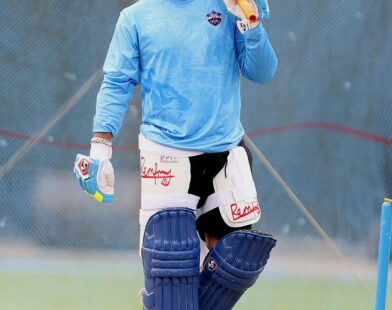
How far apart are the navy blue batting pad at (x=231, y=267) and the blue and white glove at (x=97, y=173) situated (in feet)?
1.42

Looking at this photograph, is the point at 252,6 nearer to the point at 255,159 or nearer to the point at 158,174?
the point at 158,174

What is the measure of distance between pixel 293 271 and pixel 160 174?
1.91 metres

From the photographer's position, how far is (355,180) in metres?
5.41

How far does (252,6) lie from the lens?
11.1 ft

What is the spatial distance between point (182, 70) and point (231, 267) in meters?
0.70

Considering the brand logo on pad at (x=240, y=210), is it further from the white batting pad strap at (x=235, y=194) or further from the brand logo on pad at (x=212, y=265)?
the brand logo on pad at (x=212, y=265)

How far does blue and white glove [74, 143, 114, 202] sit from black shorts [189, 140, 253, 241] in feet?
0.96

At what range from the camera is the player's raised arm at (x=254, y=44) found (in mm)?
3408

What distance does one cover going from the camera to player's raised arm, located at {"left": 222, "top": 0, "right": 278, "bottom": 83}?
3408mm

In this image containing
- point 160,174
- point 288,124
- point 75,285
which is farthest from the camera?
point 288,124

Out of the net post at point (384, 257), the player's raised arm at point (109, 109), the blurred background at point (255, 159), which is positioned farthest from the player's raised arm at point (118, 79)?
the blurred background at point (255, 159)

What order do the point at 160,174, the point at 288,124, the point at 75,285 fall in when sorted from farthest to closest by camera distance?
the point at 288,124, the point at 75,285, the point at 160,174

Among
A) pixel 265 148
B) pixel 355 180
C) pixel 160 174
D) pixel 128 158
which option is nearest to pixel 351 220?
pixel 355 180

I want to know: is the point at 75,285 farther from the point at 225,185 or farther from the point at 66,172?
the point at 225,185
